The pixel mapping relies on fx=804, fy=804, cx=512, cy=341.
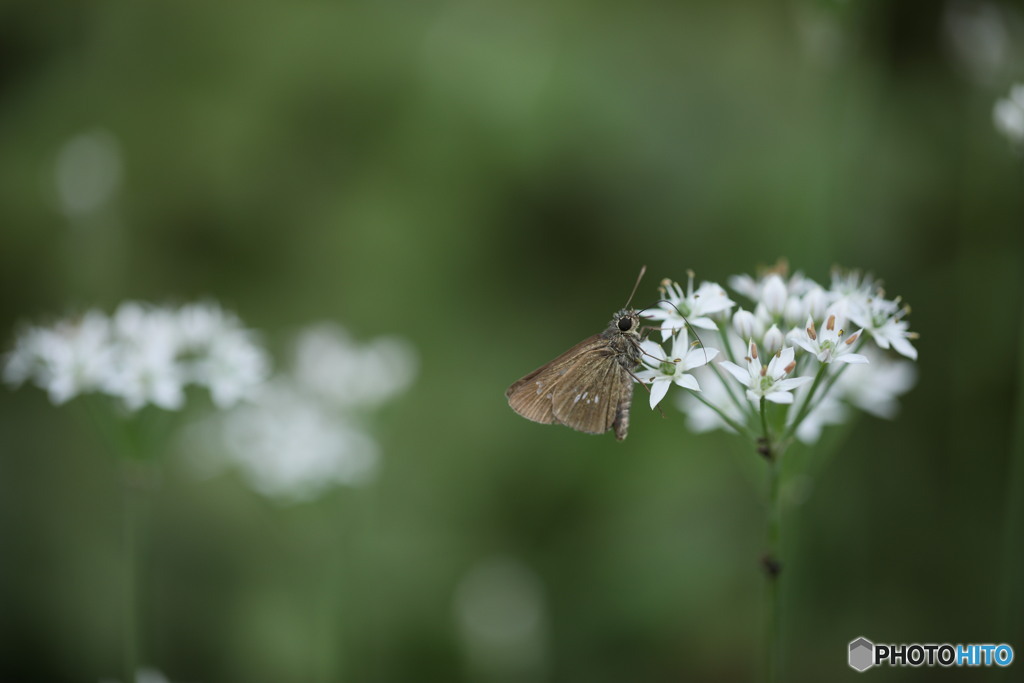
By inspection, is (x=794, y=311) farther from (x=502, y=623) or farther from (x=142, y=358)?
(x=502, y=623)

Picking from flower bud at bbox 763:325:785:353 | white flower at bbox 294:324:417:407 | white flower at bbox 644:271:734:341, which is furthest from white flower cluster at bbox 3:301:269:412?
flower bud at bbox 763:325:785:353

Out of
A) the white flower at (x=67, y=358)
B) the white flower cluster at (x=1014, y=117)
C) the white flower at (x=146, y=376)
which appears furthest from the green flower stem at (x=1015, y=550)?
the white flower at (x=67, y=358)

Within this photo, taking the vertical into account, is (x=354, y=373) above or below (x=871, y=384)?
above

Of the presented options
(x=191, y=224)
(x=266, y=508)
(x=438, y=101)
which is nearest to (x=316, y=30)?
(x=438, y=101)

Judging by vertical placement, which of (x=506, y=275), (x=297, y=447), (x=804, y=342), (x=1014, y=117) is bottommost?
(x=804, y=342)

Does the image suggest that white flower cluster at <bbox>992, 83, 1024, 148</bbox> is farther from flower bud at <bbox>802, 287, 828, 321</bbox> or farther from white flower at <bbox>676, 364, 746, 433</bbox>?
white flower at <bbox>676, 364, 746, 433</bbox>

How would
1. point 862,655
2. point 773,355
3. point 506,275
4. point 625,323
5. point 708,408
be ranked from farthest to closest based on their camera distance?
1. point 506,275
2. point 862,655
3. point 708,408
4. point 625,323
5. point 773,355

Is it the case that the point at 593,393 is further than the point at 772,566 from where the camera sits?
Yes

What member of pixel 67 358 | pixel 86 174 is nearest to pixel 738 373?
pixel 67 358
